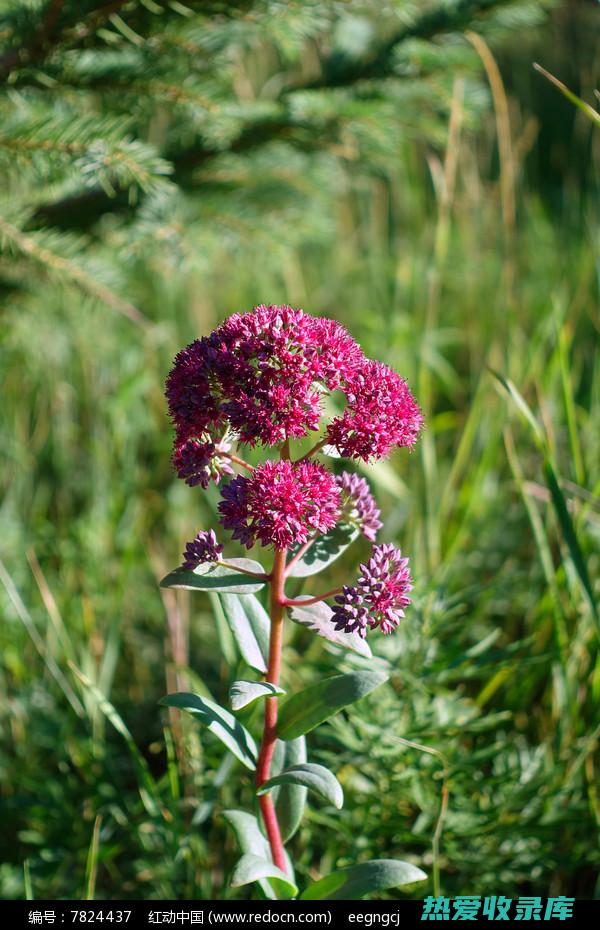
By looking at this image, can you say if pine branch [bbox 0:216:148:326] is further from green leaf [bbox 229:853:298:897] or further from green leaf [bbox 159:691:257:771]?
green leaf [bbox 229:853:298:897]

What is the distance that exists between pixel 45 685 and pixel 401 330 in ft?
5.04

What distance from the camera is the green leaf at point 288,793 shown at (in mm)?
1321

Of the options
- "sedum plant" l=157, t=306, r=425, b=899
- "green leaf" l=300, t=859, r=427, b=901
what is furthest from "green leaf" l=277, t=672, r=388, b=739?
"green leaf" l=300, t=859, r=427, b=901

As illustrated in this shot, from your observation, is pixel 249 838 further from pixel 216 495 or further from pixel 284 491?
pixel 216 495

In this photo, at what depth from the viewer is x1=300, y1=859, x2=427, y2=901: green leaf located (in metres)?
1.15

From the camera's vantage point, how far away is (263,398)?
42.1 inches

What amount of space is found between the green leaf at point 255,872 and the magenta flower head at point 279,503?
17.0 inches

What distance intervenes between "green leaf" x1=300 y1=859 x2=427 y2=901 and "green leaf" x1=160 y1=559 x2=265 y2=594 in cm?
43

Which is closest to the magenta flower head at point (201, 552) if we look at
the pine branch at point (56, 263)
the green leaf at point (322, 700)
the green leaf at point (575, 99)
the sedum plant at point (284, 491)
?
the sedum plant at point (284, 491)

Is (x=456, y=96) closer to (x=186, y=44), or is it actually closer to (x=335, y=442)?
(x=186, y=44)

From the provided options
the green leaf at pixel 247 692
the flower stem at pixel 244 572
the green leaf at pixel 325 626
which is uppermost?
the flower stem at pixel 244 572

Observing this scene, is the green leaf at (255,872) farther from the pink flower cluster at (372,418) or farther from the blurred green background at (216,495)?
the pink flower cluster at (372,418)

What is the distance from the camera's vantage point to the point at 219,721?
1.18m

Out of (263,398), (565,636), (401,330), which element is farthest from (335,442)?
(401,330)
